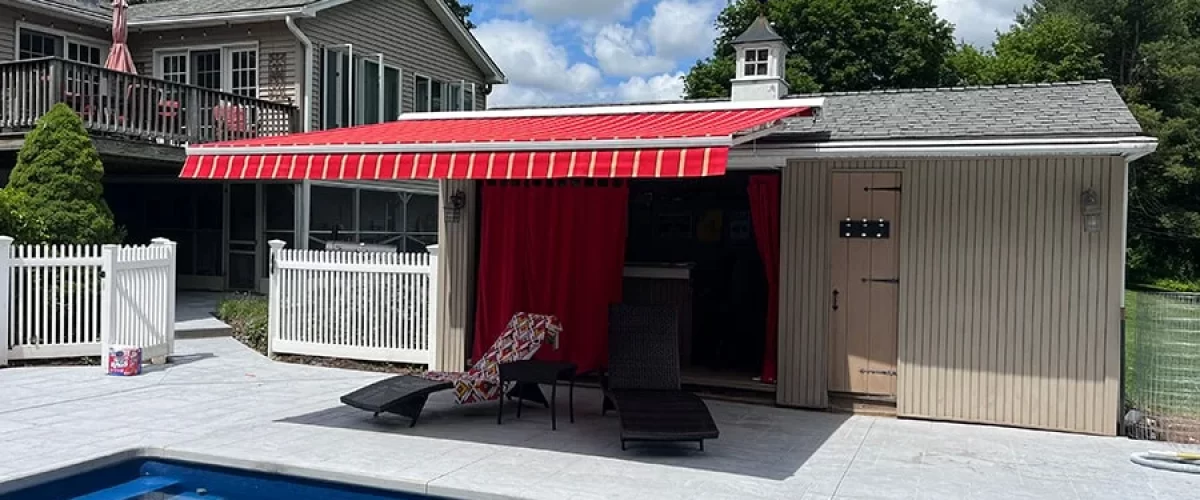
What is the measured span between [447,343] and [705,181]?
4252 millimetres

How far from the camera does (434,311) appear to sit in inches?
495

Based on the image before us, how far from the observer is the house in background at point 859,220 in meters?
8.96

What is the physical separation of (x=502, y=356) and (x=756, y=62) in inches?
193

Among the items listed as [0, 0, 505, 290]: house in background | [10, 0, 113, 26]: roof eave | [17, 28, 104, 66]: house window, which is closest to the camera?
[0, 0, 505, 290]: house in background

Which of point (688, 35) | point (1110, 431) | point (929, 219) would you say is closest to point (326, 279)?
point (929, 219)

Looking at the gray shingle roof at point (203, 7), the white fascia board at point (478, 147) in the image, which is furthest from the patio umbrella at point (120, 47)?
the white fascia board at point (478, 147)

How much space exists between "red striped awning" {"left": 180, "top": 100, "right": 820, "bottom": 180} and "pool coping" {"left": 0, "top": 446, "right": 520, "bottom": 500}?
8.45 feet

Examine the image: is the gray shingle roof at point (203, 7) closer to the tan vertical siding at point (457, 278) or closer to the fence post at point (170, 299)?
the fence post at point (170, 299)

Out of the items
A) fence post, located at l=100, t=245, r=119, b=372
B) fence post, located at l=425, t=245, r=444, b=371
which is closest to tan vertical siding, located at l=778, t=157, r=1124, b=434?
fence post, located at l=425, t=245, r=444, b=371

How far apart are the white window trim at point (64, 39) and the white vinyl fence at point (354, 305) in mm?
10232

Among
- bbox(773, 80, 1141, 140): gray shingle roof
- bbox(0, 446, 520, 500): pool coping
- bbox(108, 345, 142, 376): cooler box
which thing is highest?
bbox(773, 80, 1141, 140): gray shingle roof

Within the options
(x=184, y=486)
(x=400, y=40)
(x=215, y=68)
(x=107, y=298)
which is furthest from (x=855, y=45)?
(x=184, y=486)

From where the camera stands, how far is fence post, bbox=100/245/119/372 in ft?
39.6

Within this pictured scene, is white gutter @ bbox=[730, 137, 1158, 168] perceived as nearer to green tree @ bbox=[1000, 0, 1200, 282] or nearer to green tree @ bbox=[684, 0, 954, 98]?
green tree @ bbox=[684, 0, 954, 98]
